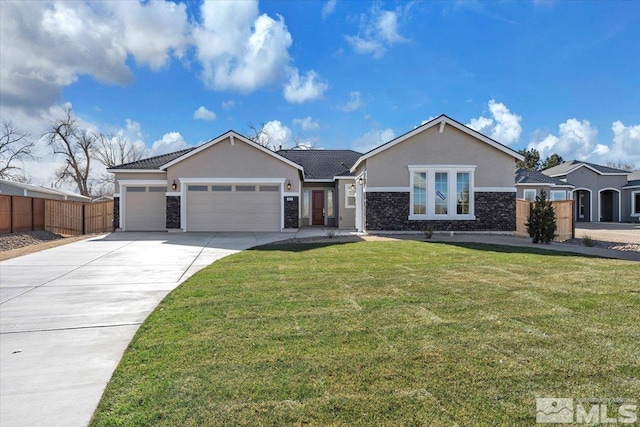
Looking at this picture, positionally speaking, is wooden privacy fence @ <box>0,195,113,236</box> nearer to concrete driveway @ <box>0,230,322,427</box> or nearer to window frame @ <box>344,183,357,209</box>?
concrete driveway @ <box>0,230,322,427</box>

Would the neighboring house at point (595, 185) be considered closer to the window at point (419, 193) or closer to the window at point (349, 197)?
the window at point (349, 197)

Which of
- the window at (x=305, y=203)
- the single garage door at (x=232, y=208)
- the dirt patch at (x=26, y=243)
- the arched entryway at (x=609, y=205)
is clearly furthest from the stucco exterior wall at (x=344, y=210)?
the arched entryway at (x=609, y=205)

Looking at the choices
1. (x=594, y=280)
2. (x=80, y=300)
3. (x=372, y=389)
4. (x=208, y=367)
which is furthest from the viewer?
(x=594, y=280)

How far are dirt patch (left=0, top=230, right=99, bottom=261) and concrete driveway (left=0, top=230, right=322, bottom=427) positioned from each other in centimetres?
137

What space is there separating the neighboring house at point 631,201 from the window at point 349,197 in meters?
23.3

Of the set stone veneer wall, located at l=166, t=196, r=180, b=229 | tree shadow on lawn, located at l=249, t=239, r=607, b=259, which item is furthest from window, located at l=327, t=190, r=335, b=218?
tree shadow on lawn, located at l=249, t=239, r=607, b=259

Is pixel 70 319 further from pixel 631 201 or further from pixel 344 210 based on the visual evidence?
pixel 631 201

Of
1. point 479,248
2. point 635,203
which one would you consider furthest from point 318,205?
point 635,203

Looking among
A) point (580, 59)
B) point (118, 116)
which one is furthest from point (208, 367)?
point (118, 116)

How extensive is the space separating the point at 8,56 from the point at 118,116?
11.1 m

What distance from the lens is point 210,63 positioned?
64.4ft

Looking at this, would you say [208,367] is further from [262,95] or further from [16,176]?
[16,176]

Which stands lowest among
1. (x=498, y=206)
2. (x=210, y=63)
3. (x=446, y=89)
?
(x=498, y=206)

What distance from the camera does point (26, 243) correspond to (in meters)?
14.6
